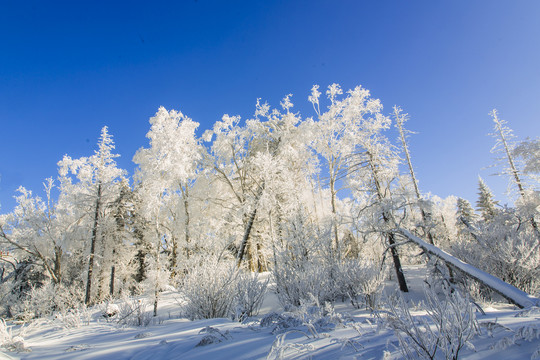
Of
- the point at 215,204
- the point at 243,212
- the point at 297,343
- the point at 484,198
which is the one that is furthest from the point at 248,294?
the point at 484,198

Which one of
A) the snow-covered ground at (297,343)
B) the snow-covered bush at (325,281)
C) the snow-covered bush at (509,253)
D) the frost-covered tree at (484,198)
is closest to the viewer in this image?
the snow-covered ground at (297,343)

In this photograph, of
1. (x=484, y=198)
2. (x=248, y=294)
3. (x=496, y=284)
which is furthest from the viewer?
Result: (x=484, y=198)

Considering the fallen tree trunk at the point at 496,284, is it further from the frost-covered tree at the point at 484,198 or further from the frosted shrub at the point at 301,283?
the frost-covered tree at the point at 484,198

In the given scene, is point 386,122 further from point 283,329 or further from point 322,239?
point 283,329

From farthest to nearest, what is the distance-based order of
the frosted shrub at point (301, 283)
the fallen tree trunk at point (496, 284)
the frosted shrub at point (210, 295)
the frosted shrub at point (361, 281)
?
the frosted shrub at point (361, 281)
the frosted shrub at point (301, 283)
the frosted shrub at point (210, 295)
the fallen tree trunk at point (496, 284)

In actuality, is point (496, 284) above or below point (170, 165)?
below

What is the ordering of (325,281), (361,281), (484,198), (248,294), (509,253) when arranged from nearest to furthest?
(248,294) → (325,281) → (361,281) → (509,253) → (484,198)

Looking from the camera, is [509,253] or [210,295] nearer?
[210,295]

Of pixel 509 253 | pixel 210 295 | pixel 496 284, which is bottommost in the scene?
pixel 509 253

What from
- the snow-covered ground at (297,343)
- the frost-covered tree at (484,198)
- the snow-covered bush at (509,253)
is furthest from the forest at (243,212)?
the frost-covered tree at (484,198)

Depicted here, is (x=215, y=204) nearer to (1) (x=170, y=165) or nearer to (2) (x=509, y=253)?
(1) (x=170, y=165)

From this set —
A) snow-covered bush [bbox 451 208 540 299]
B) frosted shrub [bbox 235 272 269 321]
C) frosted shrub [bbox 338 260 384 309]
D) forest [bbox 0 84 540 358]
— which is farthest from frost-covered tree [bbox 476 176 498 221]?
frosted shrub [bbox 235 272 269 321]

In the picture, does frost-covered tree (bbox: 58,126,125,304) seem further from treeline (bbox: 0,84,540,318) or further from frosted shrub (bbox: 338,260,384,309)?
frosted shrub (bbox: 338,260,384,309)

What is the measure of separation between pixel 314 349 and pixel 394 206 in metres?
6.97
